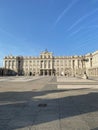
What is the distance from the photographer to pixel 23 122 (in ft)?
18.4

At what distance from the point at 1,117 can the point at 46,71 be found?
16079 cm

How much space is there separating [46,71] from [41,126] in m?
162

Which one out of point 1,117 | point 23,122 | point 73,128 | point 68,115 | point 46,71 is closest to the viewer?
point 73,128

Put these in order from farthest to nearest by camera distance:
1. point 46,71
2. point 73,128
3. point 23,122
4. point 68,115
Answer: point 46,71 → point 68,115 → point 23,122 → point 73,128

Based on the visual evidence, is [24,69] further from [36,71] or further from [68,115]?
[68,115]

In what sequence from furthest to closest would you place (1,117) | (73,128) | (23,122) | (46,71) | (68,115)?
(46,71) < (68,115) < (1,117) < (23,122) < (73,128)

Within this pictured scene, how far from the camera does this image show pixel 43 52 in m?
170

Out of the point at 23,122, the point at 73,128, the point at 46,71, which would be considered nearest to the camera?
the point at 73,128

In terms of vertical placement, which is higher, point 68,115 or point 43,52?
point 43,52

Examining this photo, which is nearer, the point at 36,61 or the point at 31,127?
the point at 31,127

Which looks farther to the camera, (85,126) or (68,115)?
(68,115)

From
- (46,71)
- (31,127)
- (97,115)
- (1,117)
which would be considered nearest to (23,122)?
(31,127)

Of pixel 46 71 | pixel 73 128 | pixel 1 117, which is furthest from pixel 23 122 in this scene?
pixel 46 71

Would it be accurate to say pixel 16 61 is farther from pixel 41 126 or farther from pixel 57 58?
pixel 41 126
